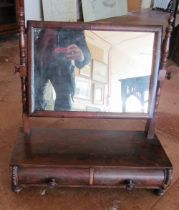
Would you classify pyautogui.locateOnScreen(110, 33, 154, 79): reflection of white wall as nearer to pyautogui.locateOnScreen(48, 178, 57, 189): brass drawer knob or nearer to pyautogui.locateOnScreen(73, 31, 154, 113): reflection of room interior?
pyautogui.locateOnScreen(73, 31, 154, 113): reflection of room interior

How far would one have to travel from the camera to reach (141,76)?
125 centimetres

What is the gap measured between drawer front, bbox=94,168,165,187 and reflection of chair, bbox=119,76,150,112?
10.9 inches

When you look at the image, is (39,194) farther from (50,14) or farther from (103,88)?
(50,14)

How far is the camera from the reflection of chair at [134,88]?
126 cm

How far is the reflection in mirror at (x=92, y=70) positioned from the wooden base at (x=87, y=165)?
182 mm

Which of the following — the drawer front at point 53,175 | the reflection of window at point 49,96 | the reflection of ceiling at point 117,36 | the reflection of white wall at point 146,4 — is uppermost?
the reflection of white wall at point 146,4

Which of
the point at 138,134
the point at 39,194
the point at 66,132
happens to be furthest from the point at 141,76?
the point at 39,194

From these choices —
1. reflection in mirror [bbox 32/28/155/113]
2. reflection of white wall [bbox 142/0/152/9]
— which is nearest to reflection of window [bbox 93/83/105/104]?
reflection in mirror [bbox 32/28/155/113]

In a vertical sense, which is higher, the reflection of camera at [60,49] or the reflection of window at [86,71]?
the reflection of camera at [60,49]

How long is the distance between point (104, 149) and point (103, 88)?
281 millimetres

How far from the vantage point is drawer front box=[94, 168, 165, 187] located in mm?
1189

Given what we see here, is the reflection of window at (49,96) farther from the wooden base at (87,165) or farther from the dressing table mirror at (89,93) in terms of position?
the wooden base at (87,165)

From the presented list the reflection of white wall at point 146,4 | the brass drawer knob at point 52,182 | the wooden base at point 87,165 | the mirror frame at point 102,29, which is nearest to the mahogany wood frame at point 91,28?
the mirror frame at point 102,29

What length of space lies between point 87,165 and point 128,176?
0.18 metres
